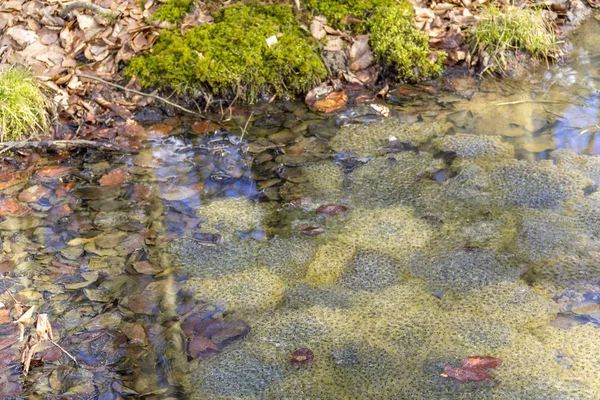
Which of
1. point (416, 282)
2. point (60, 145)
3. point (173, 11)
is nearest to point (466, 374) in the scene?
point (416, 282)

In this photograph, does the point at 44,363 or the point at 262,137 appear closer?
the point at 44,363

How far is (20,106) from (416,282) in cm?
280

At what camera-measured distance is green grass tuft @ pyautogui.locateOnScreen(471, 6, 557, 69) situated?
4.73 meters

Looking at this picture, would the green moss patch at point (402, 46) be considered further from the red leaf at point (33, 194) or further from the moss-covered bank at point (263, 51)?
the red leaf at point (33, 194)

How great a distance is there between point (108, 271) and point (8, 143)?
1387mm

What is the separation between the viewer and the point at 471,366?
8.25ft

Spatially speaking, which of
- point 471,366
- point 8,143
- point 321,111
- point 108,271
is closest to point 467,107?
point 321,111

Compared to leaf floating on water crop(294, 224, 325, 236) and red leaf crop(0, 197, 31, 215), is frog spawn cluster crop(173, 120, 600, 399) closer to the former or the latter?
leaf floating on water crop(294, 224, 325, 236)

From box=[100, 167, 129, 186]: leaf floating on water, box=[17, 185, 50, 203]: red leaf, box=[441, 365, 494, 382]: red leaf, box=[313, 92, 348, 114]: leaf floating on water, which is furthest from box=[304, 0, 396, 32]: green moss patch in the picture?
box=[441, 365, 494, 382]: red leaf

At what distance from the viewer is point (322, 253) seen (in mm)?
3225

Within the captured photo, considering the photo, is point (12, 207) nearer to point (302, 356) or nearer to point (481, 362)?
point (302, 356)

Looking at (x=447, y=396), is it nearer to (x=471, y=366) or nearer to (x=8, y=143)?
(x=471, y=366)

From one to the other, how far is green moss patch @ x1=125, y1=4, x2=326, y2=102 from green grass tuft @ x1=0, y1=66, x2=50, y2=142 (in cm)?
69

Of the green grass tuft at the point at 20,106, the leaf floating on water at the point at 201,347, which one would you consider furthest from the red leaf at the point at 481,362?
the green grass tuft at the point at 20,106
